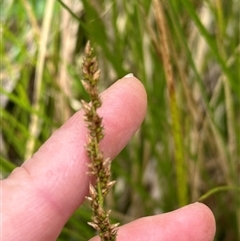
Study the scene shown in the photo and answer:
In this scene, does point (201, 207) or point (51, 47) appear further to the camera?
point (51, 47)

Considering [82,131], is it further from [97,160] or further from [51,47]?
[51,47]

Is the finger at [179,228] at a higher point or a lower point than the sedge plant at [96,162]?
lower

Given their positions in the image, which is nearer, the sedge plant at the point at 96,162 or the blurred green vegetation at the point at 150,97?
the sedge plant at the point at 96,162

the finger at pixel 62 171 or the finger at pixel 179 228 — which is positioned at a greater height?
the finger at pixel 62 171

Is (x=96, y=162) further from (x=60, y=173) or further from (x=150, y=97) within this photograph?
(x=150, y=97)

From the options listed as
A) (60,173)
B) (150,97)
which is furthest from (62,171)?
(150,97)

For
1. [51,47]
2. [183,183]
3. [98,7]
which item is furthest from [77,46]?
[183,183]
